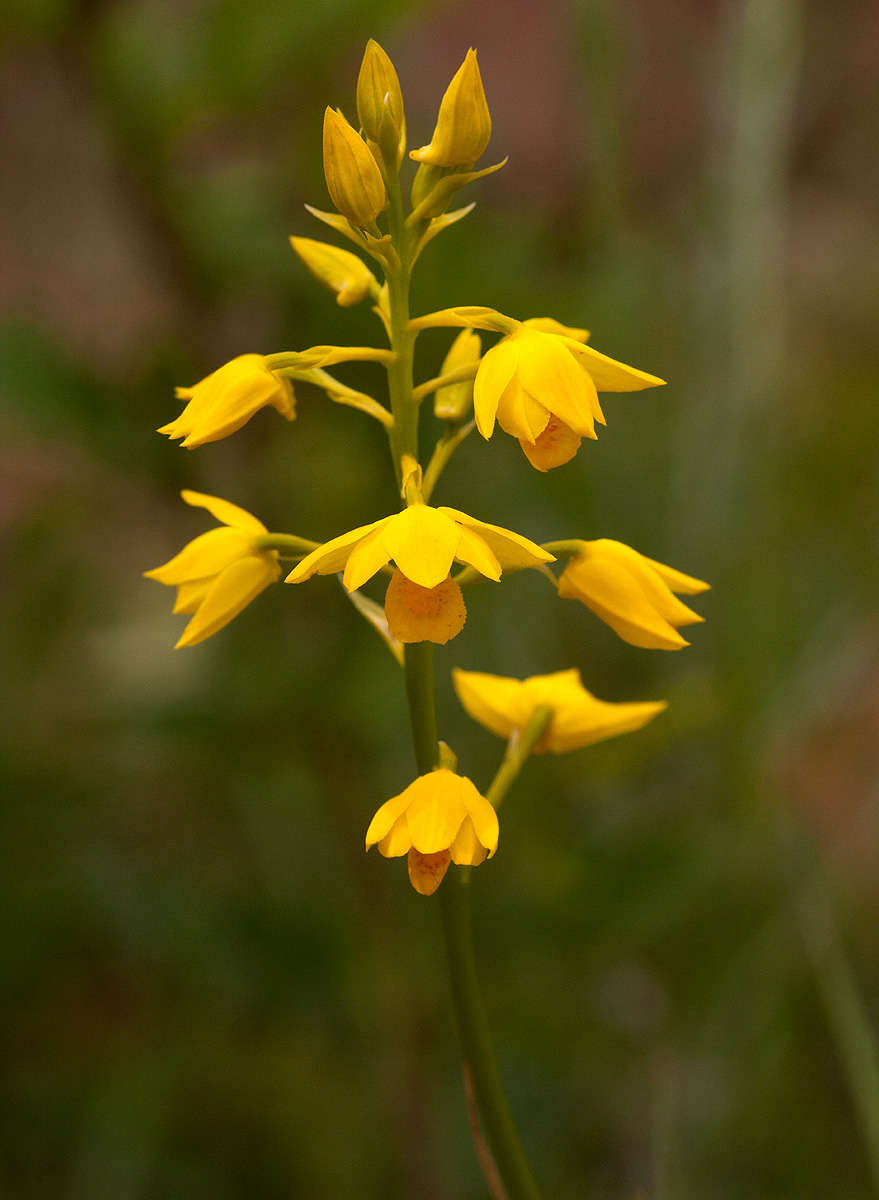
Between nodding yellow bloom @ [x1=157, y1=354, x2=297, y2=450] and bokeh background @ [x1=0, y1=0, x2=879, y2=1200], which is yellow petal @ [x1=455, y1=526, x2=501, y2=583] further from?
bokeh background @ [x1=0, y1=0, x2=879, y2=1200]

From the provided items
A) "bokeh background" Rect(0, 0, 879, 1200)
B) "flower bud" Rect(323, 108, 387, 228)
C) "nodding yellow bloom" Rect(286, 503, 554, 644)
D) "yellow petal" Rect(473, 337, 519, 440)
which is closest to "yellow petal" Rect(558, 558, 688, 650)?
"nodding yellow bloom" Rect(286, 503, 554, 644)

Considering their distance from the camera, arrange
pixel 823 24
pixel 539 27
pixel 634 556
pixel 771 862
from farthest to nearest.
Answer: pixel 539 27 < pixel 823 24 < pixel 771 862 < pixel 634 556

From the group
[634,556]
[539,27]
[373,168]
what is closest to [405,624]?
[634,556]

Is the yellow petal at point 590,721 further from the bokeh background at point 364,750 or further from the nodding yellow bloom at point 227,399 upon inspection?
the bokeh background at point 364,750

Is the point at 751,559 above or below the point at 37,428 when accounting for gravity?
below

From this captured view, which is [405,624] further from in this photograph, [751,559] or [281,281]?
[751,559]

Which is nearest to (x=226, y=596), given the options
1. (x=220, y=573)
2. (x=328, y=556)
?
(x=220, y=573)

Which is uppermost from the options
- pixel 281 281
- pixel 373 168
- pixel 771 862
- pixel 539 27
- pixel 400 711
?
pixel 539 27

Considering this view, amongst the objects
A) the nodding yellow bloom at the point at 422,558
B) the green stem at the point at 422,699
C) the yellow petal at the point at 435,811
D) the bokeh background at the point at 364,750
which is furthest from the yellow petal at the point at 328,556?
the bokeh background at the point at 364,750
